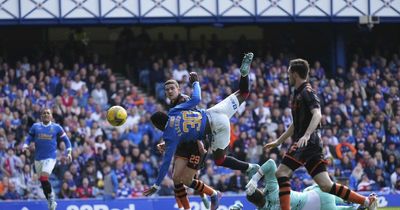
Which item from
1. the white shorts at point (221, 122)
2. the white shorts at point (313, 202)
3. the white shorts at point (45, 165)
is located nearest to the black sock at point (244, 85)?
the white shorts at point (221, 122)

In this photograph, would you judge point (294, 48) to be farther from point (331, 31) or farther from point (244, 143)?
point (244, 143)

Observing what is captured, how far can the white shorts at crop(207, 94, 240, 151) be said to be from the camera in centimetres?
1605

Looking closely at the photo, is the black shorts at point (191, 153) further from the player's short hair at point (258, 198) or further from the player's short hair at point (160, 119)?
the player's short hair at point (258, 198)

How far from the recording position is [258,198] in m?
14.4

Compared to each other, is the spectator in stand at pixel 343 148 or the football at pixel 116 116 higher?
the football at pixel 116 116

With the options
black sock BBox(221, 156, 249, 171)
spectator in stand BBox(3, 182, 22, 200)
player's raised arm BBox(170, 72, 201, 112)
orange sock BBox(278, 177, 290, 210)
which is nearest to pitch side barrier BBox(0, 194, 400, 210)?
spectator in stand BBox(3, 182, 22, 200)

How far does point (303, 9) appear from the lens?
30.4 metres

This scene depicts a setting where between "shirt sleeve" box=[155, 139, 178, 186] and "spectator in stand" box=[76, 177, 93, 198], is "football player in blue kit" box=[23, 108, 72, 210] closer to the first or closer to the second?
"spectator in stand" box=[76, 177, 93, 198]

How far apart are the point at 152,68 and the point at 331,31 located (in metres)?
6.16

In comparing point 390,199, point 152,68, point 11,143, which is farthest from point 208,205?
point 152,68

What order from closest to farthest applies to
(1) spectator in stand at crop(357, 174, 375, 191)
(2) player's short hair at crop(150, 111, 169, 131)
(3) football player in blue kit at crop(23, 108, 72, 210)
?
1. (2) player's short hair at crop(150, 111, 169, 131)
2. (3) football player in blue kit at crop(23, 108, 72, 210)
3. (1) spectator in stand at crop(357, 174, 375, 191)

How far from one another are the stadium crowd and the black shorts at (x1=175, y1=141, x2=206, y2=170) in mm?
8523

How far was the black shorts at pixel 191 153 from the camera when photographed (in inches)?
622

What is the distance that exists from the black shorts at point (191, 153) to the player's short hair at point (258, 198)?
1.66 metres
